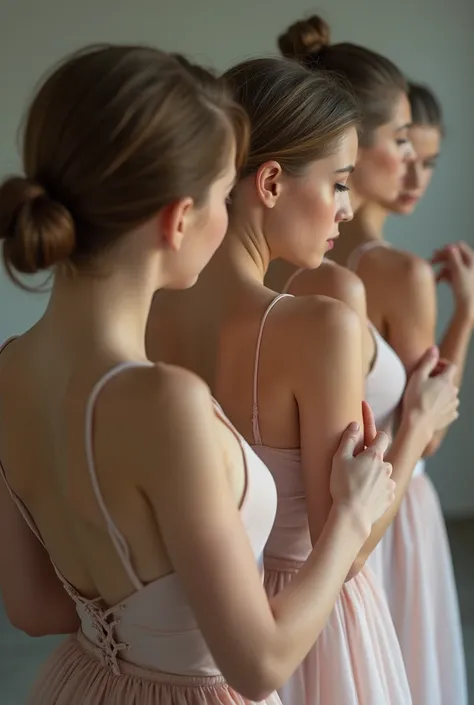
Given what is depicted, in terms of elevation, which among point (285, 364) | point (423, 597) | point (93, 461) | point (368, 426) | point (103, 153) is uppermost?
point (103, 153)

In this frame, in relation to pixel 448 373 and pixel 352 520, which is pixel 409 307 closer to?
pixel 448 373

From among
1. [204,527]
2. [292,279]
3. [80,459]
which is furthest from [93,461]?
[292,279]

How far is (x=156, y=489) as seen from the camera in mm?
832

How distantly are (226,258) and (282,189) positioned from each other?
0.12m

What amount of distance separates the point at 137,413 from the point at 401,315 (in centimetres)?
106

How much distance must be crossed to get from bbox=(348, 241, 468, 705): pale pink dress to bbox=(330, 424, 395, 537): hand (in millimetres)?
682

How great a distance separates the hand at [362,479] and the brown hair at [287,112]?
0.39 meters

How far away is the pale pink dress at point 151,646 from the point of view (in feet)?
3.12

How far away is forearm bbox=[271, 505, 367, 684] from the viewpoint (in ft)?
2.97

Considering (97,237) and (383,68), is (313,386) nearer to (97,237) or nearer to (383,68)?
(97,237)

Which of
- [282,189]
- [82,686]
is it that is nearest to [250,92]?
[282,189]

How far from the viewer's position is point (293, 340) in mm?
1171

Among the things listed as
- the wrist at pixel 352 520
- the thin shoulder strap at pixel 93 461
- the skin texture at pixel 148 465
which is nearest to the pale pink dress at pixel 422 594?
the wrist at pixel 352 520

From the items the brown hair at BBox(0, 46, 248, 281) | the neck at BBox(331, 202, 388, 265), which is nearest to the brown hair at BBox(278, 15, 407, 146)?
the neck at BBox(331, 202, 388, 265)
